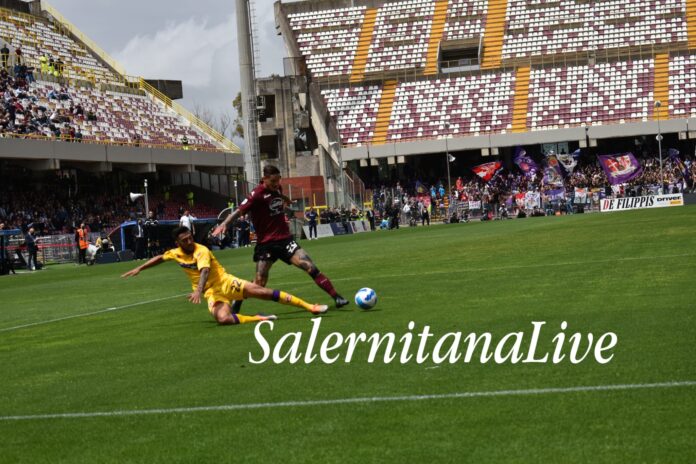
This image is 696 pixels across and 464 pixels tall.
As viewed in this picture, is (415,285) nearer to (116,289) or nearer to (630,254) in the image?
(630,254)

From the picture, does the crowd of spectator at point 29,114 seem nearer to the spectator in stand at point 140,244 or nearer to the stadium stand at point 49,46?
the stadium stand at point 49,46

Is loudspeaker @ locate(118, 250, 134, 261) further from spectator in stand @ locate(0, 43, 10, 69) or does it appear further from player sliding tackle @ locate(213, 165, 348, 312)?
player sliding tackle @ locate(213, 165, 348, 312)

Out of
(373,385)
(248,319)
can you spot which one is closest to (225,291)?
(248,319)

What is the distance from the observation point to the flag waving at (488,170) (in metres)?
72.4

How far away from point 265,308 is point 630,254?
28.9ft

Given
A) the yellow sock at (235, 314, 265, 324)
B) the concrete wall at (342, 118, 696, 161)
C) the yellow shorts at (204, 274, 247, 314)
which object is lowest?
the yellow sock at (235, 314, 265, 324)

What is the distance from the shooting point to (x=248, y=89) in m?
66.9

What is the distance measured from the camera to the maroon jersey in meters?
15.3

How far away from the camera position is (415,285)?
61.2 ft

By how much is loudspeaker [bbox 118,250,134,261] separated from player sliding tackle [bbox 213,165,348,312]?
32.4 m

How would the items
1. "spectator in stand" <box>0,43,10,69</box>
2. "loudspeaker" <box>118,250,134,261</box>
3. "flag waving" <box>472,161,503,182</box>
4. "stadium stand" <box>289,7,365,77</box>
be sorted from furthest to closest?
"stadium stand" <box>289,7,365,77</box> < "flag waving" <box>472,161,503,182</box> < "spectator in stand" <box>0,43,10,69</box> < "loudspeaker" <box>118,250,134,261</box>

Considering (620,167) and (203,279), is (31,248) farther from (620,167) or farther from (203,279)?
(620,167)

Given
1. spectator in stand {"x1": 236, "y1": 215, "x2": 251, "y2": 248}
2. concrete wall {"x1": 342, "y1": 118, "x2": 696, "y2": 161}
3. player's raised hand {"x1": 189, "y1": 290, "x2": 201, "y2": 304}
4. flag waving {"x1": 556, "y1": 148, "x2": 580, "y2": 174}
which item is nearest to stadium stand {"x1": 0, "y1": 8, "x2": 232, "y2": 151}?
concrete wall {"x1": 342, "y1": 118, "x2": 696, "y2": 161}

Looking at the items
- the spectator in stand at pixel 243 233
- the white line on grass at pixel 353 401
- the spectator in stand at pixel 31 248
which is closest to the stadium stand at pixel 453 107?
the spectator in stand at pixel 243 233
